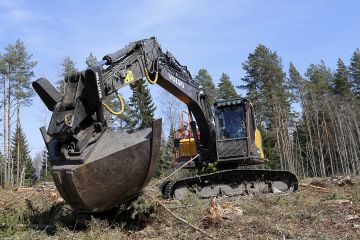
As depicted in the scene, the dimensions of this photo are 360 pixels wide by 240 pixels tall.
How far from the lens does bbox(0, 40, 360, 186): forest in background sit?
3850cm

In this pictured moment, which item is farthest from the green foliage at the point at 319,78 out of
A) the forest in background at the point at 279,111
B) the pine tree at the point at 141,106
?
the pine tree at the point at 141,106

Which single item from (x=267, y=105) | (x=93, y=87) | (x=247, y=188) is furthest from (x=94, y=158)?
(x=267, y=105)

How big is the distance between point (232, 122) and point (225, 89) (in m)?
37.4

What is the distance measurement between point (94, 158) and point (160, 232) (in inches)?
70.6

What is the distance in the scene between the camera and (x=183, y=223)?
712 cm

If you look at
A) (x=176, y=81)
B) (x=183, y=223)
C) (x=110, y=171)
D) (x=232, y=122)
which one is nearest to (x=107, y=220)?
(x=183, y=223)

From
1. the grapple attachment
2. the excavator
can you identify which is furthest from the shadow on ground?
the grapple attachment

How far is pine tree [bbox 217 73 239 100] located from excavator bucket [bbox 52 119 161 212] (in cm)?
4147

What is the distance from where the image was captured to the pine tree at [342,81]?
160 ft

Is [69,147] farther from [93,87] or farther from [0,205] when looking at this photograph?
[0,205]

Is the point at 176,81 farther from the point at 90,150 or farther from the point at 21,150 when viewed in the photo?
the point at 21,150

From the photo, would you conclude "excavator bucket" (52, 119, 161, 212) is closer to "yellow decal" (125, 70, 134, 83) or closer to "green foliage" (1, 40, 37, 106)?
"yellow decal" (125, 70, 134, 83)

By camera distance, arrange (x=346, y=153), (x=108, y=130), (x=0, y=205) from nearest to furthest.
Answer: (x=108, y=130), (x=0, y=205), (x=346, y=153)

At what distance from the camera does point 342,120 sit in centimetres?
4956
